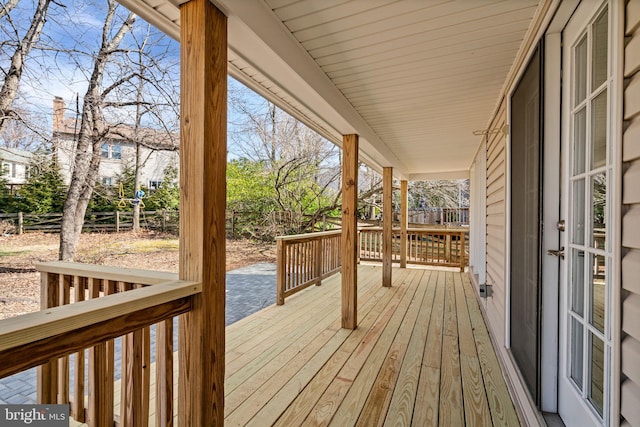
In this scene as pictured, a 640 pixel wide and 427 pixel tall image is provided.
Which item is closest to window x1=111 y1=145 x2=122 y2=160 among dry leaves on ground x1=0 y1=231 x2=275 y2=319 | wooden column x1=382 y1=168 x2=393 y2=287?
dry leaves on ground x1=0 y1=231 x2=275 y2=319

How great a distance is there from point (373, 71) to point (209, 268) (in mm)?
1776

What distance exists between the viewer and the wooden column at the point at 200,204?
→ 1122 millimetres

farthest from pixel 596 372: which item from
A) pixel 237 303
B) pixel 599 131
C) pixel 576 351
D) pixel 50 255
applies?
pixel 50 255

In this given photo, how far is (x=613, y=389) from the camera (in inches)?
33.7

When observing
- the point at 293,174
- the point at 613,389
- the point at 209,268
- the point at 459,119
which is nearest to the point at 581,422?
the point at 613,389

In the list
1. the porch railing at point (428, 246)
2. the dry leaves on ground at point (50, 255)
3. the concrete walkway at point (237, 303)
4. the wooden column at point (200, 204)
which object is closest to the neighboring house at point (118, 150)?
the dry leaves on ground at point (50, 255)

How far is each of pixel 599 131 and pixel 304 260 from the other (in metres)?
3.86

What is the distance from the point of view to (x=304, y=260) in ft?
14.9

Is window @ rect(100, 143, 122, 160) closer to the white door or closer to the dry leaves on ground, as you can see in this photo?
the dry leaves on ground

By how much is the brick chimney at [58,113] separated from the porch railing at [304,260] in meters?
3.27

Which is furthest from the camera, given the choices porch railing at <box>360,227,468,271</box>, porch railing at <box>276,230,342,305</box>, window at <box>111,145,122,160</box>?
porch railing at <box>360,227,468,271</box>

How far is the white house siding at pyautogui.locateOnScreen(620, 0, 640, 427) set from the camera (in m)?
0.77

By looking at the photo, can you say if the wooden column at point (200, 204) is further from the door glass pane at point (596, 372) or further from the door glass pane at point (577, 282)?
the door glass pane at point (577, 282)

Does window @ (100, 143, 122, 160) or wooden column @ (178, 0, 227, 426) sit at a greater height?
window @ (100, 143, 122, 160)
